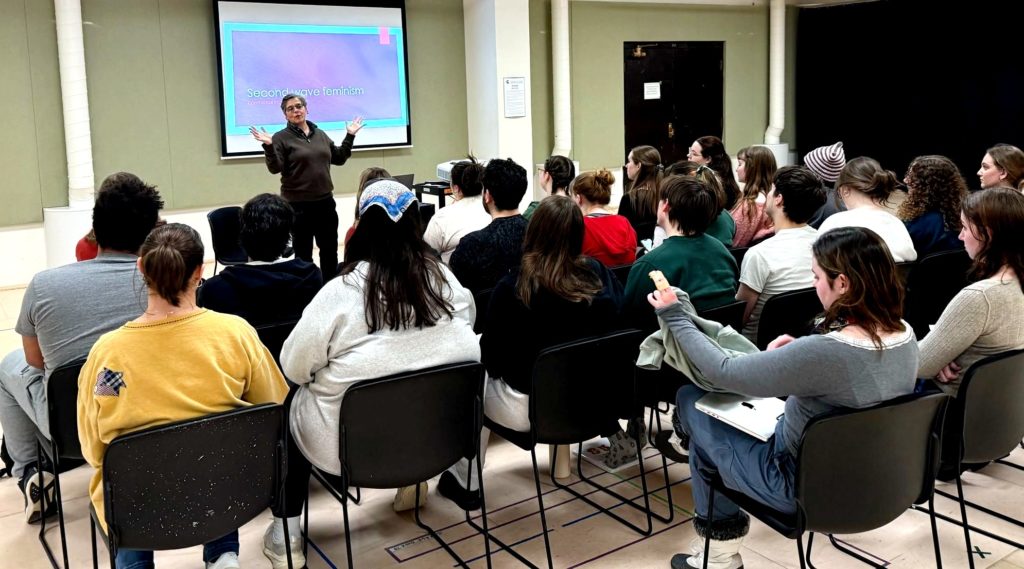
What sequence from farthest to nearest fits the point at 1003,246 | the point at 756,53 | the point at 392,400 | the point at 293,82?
the point at 756,53, the point at 293,82, the point at 1003,246, the point at 392,400

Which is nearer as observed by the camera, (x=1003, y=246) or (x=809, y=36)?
(x=1003, y=246)

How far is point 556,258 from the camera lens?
2.66 metres

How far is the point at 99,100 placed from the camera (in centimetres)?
697

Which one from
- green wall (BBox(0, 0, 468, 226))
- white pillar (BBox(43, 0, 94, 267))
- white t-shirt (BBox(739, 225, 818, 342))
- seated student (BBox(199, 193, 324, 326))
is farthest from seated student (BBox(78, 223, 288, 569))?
green wall (BBox(0, 0, 468, 226))

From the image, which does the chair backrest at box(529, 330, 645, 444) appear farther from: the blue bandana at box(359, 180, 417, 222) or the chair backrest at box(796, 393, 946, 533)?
the chair backrest at box(796, 393, 946, 533)

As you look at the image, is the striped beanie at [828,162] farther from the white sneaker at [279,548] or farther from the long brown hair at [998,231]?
the white sneaker at [279,548]

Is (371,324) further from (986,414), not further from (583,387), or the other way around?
(986,414)

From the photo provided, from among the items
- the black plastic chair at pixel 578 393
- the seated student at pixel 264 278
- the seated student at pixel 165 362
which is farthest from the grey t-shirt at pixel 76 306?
the black plastic chair at pixel 578 393

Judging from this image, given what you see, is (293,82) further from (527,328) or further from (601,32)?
(527,328)

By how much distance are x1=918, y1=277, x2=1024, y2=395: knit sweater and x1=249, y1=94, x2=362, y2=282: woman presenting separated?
13.6ft

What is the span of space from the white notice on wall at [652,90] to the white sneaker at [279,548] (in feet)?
27.8

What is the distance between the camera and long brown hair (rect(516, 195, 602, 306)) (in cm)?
263

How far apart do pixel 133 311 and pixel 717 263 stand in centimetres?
190

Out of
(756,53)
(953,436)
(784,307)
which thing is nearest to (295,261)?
(784,307)
